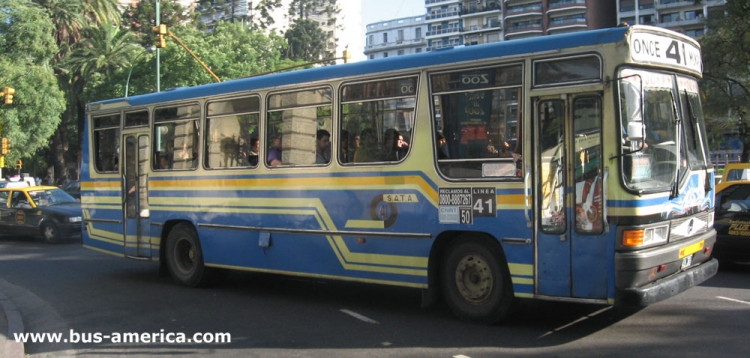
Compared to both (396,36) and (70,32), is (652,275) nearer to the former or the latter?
(70,32)

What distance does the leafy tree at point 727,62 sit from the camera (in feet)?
87.2

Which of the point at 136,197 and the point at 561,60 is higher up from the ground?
the point at 561,60

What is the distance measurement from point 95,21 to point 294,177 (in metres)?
44.2

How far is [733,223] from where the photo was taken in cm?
1126

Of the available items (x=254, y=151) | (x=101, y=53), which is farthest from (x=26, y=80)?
(x=254, y=151)

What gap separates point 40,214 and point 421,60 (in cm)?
1531

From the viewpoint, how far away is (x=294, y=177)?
379 inches

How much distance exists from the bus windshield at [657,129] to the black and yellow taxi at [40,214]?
54.3ft

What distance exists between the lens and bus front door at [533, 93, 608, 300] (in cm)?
688

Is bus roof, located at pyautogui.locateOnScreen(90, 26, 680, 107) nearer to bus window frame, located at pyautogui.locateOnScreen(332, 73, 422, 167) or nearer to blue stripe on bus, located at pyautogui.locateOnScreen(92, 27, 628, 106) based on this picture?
blue stripe on bus, located at pyautogui.locateOnScreen(92, 27, 628, 106)

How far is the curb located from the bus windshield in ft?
21.1

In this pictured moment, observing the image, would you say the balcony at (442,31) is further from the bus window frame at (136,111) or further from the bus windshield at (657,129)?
the bus windshield at (657,129)

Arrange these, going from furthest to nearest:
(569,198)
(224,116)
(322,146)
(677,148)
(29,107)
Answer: (29,107), (224,116), (322,146), (677,148), (569,198)

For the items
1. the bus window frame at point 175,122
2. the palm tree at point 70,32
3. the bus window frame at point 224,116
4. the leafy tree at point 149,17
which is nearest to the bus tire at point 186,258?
the bus window frame at point 175,122
